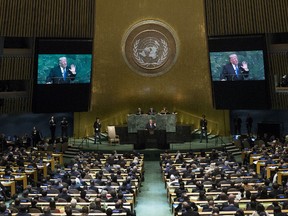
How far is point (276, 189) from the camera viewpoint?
13.6m

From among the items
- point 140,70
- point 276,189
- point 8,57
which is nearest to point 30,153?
point 8,57

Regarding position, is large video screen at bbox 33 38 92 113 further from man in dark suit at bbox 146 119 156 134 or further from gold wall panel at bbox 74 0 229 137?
man in dark suit at bbox 146 119 156 134

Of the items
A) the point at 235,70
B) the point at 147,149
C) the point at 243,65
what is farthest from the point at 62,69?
the point at 243,65

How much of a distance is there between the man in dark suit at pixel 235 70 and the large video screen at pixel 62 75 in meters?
7.38

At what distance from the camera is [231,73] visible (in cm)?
2638

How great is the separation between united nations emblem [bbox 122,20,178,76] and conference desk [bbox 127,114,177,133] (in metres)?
3.97

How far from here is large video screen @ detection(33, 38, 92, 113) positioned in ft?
86.4

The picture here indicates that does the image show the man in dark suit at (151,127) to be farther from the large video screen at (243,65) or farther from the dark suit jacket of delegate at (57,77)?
the dark suit jacket of delegate at (57,77)

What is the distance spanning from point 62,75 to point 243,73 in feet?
31.4

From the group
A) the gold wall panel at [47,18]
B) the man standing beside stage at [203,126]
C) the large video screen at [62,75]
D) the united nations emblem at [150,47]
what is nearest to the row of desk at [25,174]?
the large video screen at [62,75]

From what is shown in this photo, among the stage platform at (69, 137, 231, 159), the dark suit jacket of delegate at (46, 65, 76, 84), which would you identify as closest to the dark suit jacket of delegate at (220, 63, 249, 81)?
the stage platform at (69, 137, 231, 159)

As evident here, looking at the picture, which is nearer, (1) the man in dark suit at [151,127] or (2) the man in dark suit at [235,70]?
(1) the man in dark suit at [151,127]

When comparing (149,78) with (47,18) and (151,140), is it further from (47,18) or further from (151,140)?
(47,18)

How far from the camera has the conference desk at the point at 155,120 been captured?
26531mm
